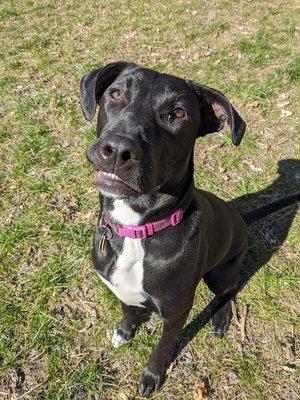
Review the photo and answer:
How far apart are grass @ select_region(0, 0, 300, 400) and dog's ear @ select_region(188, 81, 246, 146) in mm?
1814

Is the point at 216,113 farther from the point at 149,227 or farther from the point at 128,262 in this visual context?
the point at 128,262

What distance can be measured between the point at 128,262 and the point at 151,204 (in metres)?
0.44

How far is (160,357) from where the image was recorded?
3.46m

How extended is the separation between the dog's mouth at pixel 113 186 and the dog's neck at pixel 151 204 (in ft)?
0.79

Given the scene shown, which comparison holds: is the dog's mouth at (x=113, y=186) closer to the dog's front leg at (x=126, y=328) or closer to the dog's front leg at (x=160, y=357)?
the dog's front leg at (x=160, y=357)

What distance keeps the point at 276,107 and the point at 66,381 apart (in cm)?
466

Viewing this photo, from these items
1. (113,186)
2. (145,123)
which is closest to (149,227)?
(113,186)

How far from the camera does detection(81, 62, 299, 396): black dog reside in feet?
8.32

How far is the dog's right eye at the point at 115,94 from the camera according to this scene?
2820mm

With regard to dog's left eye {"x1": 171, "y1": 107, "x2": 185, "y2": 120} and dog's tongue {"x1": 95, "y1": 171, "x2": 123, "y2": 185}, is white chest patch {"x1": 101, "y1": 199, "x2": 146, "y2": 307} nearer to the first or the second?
dog's tongue {"x1": 95, "y1": 171, "x2": 123, "y2": 185}

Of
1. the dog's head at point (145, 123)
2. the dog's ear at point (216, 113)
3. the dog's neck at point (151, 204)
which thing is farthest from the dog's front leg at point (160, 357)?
the dog's ear at point (216, 113)

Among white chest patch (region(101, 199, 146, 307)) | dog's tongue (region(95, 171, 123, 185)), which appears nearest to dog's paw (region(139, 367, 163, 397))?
white chest patch (region(101, 199, 146, 307))

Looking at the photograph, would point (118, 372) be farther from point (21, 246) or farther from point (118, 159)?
point (118, 159)

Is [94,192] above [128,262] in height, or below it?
below
